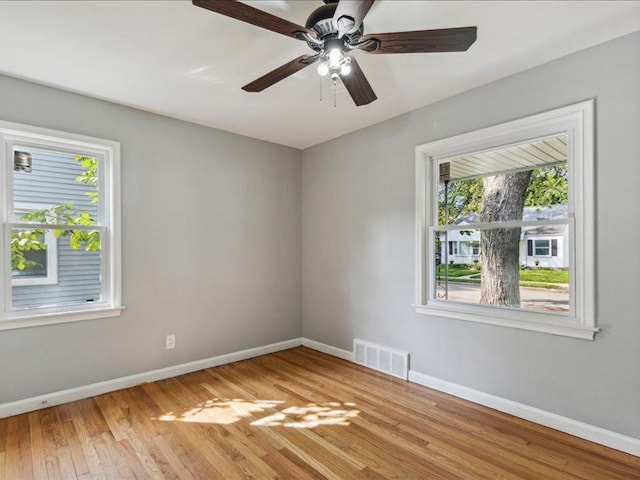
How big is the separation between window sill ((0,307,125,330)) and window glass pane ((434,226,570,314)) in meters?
2.96

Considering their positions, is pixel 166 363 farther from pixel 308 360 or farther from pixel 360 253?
pixel 360 253

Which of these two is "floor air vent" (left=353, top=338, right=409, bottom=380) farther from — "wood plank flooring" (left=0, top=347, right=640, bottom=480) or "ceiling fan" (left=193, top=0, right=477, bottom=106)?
"ceiling fan" (left=193, top=0, right=477, bottom=106)

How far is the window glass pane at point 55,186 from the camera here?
2801mm

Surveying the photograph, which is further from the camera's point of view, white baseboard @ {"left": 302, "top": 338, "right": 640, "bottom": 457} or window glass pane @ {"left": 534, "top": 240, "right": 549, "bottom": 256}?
window glass pane @ {"left": 534, "top": 240, "right": 549, "bottom": 256}

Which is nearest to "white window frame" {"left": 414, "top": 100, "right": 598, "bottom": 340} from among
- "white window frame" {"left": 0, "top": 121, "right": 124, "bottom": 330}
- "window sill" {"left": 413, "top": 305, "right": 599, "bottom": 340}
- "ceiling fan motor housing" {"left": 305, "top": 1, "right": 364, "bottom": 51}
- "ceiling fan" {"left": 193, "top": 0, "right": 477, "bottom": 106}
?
"window sill" {"left": 413, "top": 305, "right": 599, "bottom": 340}

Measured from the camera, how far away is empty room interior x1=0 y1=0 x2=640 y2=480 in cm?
207

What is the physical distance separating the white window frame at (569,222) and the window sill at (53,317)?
2776 millimetres

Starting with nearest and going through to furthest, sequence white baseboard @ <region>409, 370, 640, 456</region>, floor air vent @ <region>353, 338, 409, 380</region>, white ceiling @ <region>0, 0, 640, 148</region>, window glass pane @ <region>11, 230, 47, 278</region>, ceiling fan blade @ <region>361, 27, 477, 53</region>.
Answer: ceiling fan blade @ <region>361, 27, 477, 53</region> → white ceiling @ <region>0, 0, 640, 148</region> → white baseboard @ <region>409, 370, 640, 456</region> → window glass pane @ <region>11, 230, 47, 278</region> → floor air vent @ <region>353, 338, 409, 380</region>

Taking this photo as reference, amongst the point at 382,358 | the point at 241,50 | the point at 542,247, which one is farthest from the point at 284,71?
the point at 382,358

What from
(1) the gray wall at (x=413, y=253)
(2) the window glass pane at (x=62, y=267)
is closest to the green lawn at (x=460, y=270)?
(1) the gray wall at (x=413, y=253)

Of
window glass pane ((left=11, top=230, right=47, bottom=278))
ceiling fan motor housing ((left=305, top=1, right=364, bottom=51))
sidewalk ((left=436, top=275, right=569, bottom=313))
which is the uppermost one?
ceiling fan motor housing ((left=305, top=1, right=364, bottom=51))

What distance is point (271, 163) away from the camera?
14.1 ft

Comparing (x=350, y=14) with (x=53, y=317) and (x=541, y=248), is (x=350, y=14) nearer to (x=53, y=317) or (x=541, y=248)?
(x=541, y=248)

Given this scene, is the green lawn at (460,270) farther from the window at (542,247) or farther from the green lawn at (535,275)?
the window at (542,247)
